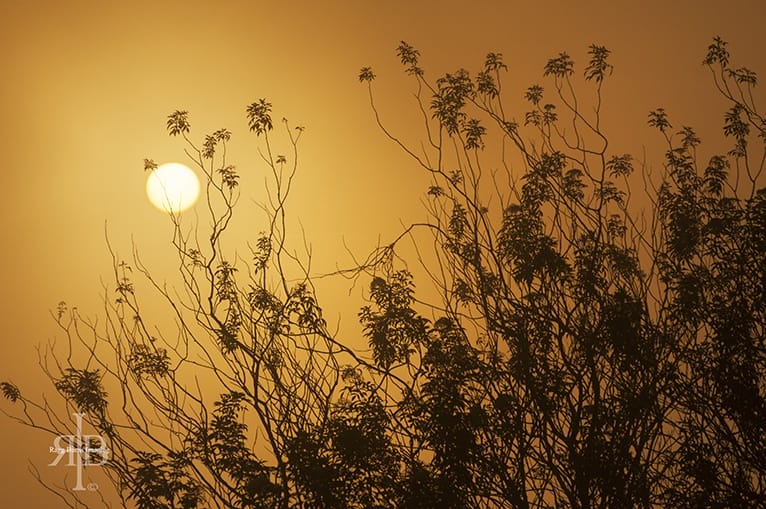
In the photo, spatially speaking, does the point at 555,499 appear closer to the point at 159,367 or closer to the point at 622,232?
the point at 622,232

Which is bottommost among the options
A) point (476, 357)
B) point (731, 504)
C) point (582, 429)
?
point (731, 504)

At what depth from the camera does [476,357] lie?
8.87m

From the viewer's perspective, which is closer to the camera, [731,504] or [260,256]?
[731,504]

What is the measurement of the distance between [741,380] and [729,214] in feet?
5.50

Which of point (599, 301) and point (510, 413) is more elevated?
point (599, 301)

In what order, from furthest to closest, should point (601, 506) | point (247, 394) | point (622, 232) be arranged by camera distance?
point (622, 232), point (247, 394), point (601, 506)

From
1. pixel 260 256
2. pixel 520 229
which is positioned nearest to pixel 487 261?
pixel 520 229

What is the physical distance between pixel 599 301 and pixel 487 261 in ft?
4.03

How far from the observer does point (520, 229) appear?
29.2 ft

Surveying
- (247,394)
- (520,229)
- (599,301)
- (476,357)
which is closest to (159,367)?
(247,394)

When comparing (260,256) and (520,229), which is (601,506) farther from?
(260,256)

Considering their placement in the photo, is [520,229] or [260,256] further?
[260,256]

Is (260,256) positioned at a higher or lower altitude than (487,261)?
higher

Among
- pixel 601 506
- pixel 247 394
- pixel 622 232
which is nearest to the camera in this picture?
pixel 601 506
